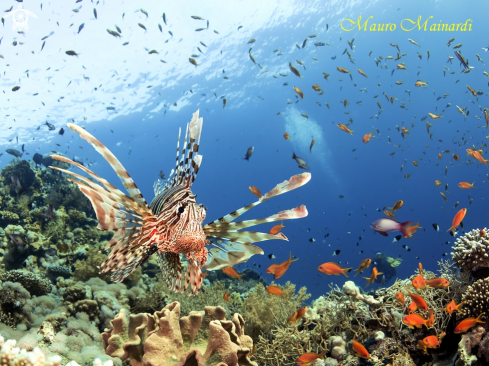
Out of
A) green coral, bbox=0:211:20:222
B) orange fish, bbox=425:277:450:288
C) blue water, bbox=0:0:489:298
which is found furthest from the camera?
blue water, bbox=0:0:489:298

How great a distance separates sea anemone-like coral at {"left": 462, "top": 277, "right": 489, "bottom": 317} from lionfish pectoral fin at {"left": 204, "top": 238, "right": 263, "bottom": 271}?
3008 millimetres

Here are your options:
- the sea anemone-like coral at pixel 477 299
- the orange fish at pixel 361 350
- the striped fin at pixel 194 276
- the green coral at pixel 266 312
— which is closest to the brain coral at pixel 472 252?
the sea anemone-like coral at pixel 477 299

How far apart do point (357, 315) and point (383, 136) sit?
2490 inches

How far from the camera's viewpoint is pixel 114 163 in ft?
5.80

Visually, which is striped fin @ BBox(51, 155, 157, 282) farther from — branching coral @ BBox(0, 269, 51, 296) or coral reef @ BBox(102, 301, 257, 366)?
branching coral @ BBox(0, 269, 51, 296)

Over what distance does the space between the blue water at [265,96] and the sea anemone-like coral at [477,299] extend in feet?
11.2

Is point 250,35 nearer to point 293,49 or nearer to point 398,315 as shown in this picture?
point 293,49

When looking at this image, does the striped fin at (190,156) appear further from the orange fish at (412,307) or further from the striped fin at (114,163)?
the orange fish at (412,307)

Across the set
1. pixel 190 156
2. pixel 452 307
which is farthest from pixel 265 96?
pixel 190 156

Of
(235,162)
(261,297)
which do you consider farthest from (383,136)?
(261,297)

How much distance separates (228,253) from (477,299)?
323 cm

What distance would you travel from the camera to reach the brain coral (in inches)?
153

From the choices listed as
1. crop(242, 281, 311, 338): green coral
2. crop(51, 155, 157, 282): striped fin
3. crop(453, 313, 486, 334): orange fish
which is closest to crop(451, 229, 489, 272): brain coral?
crop(453, 313, 486, 334): orange fish

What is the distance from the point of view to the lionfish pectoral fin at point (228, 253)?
2383 millimetres
